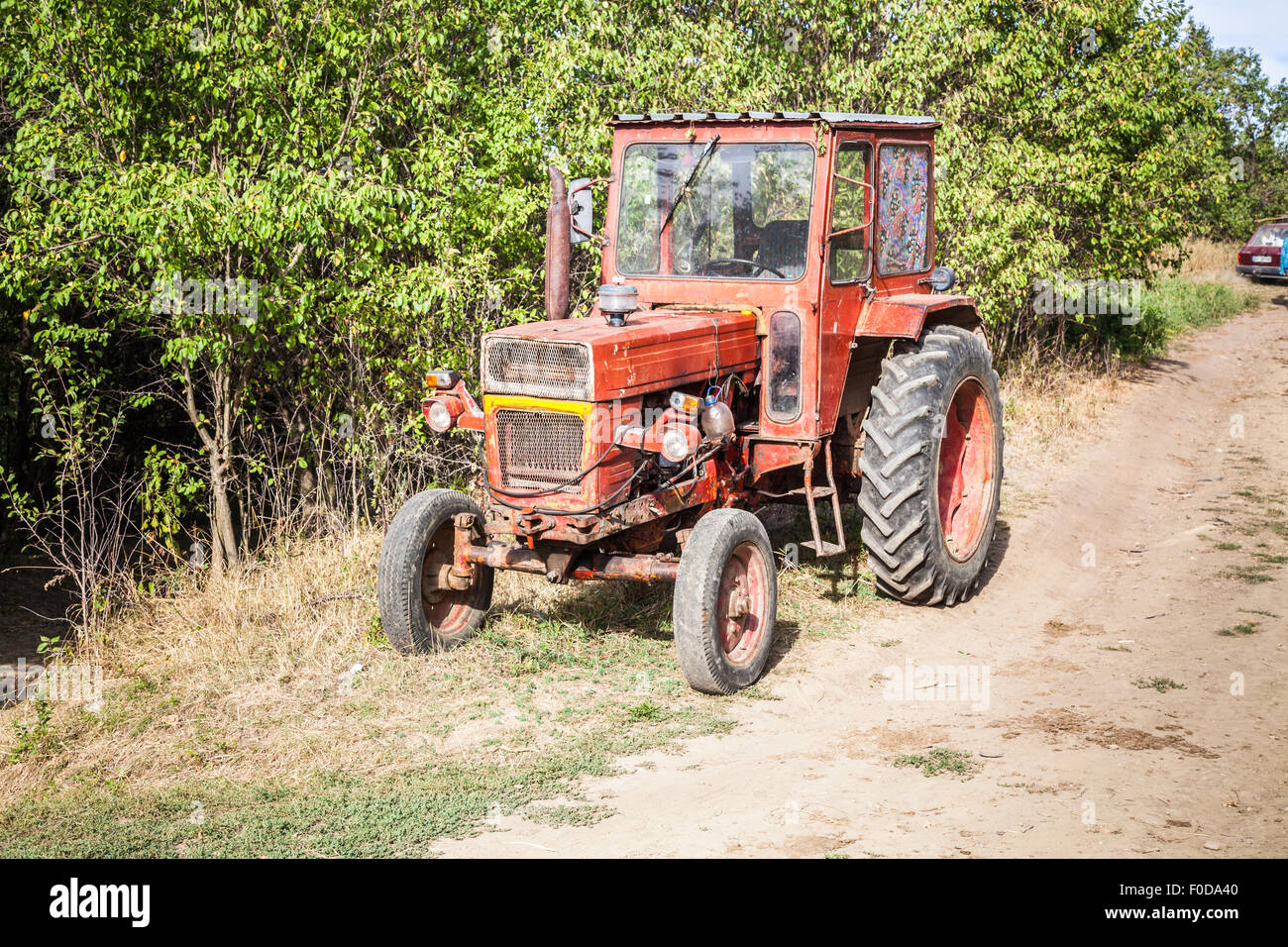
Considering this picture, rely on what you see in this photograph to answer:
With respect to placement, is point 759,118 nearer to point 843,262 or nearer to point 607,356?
point 843,262

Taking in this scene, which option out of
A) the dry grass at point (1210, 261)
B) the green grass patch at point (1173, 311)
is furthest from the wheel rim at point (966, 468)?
the dry grass at point (1210, 261)

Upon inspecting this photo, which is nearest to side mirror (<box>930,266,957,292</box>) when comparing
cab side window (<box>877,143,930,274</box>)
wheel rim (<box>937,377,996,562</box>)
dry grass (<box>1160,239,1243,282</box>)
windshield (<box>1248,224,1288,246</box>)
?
cab side window (<box>877,143,930,274</box>)

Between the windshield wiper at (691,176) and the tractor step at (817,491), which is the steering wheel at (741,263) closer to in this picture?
the windshield wiper at (691,176)

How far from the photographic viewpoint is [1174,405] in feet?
45.6

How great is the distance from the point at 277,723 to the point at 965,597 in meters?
4.13

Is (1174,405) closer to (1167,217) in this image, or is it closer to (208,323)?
(1167,217)

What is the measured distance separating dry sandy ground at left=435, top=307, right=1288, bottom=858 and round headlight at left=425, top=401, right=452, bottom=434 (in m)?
1.96

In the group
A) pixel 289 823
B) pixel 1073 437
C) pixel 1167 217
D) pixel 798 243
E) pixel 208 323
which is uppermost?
pixel 1167 217

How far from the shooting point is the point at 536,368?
5594mm

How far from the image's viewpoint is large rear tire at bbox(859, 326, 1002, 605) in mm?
6449

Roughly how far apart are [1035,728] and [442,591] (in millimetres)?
3057

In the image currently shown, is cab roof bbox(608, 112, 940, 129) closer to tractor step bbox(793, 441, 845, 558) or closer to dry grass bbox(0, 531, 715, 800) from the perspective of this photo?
tractor step bbox(793, 441, 845, 558)

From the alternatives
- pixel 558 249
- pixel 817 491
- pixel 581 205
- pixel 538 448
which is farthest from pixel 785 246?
pixel 538 448

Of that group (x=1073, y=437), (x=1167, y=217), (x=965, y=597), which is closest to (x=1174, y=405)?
(x=1167, y=217)
